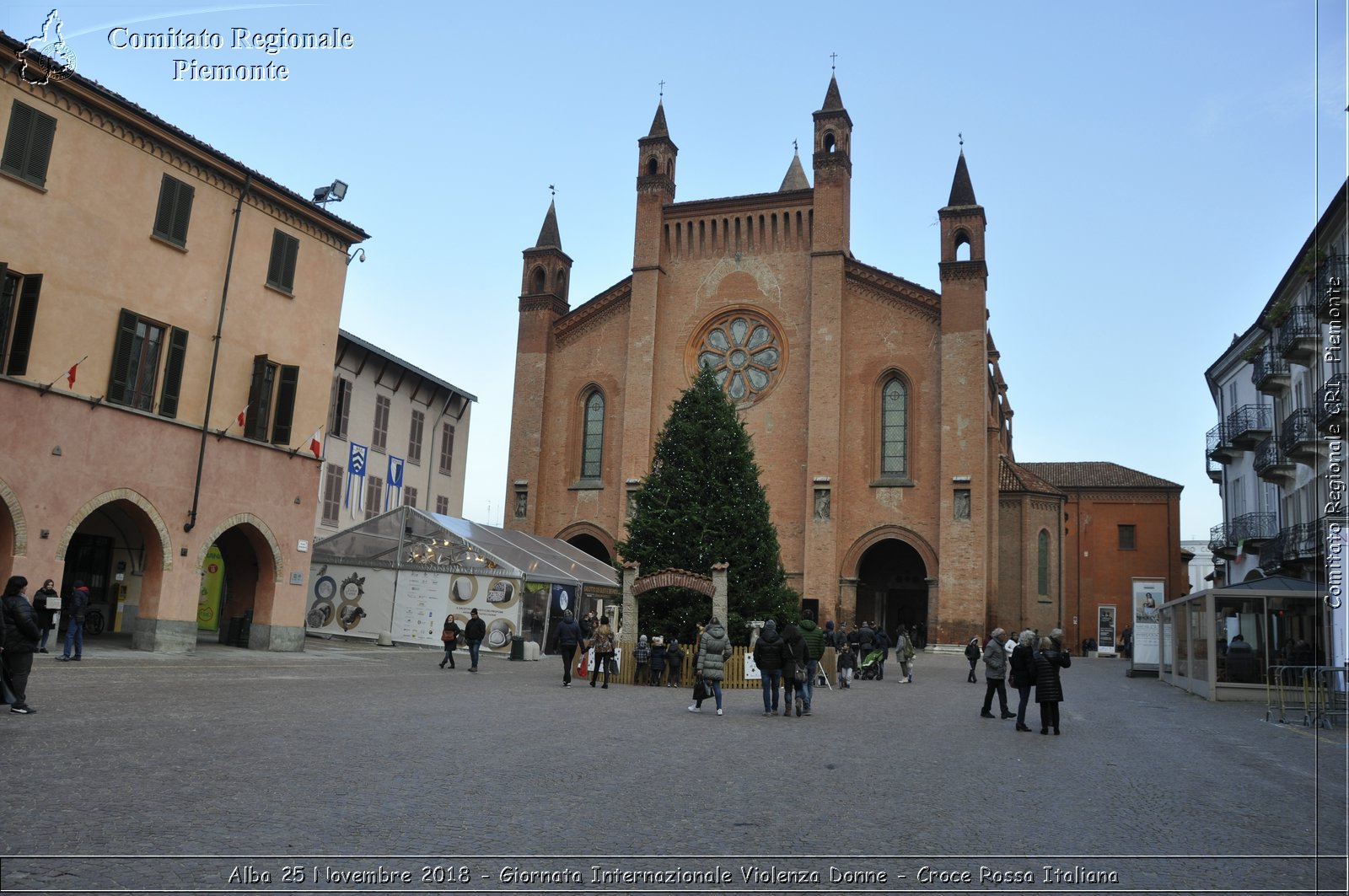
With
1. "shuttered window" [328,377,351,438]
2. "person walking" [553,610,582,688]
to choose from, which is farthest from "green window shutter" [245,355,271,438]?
"shuttered window" [328,377,351,438]

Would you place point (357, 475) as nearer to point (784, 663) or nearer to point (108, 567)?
point (108, 567)

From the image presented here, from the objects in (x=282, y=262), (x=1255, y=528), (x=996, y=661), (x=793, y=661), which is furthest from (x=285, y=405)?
(x=1255, y=528)

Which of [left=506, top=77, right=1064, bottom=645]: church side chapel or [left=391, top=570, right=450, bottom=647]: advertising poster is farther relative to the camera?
[left=506, top=77, right=1064, bottom=645]: church side chapel

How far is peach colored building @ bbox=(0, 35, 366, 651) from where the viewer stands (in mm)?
17469

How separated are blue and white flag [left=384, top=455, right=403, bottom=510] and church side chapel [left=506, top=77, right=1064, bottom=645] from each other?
19.4ft

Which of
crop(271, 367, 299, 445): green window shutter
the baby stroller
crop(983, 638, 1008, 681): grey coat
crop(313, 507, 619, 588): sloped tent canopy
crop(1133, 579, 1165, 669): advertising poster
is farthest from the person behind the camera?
crop(1133, 579, 1165, 669): advertising poster

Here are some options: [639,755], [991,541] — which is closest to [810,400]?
[991,541]

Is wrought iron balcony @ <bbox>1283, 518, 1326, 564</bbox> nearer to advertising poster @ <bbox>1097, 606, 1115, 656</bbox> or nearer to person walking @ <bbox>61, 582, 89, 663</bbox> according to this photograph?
advertising poster @ <bbox>1097, 606, 1115, 656</bbox>

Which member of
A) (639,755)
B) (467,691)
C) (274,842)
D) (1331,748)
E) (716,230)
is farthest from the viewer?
(716,230)

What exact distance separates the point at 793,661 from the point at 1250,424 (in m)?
26.4

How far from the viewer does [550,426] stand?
42.4m

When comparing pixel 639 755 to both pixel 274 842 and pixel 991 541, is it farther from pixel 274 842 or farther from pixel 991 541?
pixel 991 541

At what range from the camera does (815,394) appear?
37.7 meters

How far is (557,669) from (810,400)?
55.2 ft
